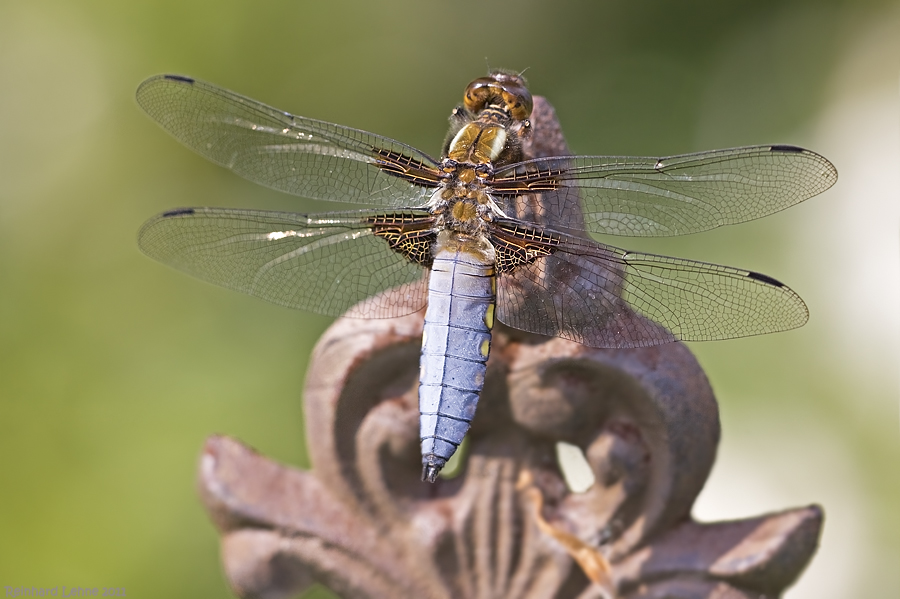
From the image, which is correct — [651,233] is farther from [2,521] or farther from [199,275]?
[2,521]

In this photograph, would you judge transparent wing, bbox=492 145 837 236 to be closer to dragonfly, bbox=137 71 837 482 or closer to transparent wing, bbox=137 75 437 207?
dragonfly, bbox=137 71 837 482

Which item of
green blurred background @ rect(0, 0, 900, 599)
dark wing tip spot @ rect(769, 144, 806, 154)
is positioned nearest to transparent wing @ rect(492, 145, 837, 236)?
dark wing tip spot @ rect(769, 144, 806, 154)

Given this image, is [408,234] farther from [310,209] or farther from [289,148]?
[310,209]

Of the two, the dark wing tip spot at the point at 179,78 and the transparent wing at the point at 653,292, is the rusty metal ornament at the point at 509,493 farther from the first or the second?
the dark wing tip spot at the point at 179,78

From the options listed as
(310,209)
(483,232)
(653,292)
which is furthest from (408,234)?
(310,209)

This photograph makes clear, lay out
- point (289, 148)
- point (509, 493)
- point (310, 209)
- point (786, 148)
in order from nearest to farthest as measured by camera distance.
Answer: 1. point (509, 493)
2. point (786, 148)
3. point (289, 148)
4. point (310, 209)


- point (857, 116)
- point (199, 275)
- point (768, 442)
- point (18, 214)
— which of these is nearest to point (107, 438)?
point (18, 214)

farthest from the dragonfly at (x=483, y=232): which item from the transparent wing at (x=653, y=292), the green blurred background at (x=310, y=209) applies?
the green blurred background at (x=310, y=209)
